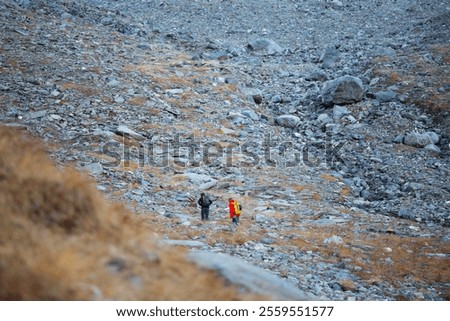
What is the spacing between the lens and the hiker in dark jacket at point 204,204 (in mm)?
12695

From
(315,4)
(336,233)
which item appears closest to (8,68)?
(336,233)

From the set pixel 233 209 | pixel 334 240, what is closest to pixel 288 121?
pixel 233 209

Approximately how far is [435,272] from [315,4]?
1405 inches

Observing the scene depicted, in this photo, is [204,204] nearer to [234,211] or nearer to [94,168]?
[234,211]

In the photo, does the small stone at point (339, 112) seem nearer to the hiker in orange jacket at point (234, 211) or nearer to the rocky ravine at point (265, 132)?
the rocky ravine at point (265, 132)

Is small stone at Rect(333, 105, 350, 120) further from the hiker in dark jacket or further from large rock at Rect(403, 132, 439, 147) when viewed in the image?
the hiker in dark jacket

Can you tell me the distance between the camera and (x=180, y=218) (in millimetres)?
12797

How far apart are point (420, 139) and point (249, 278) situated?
583 inches

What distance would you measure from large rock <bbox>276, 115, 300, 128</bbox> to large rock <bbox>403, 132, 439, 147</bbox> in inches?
195

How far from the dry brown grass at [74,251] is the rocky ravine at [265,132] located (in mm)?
1267

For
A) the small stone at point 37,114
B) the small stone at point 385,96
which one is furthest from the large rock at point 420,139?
the small stone at point 37,114

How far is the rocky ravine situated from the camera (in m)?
11.4

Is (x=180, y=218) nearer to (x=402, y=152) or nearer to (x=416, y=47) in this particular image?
(x=402, y=152)

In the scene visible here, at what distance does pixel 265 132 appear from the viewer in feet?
65.7
